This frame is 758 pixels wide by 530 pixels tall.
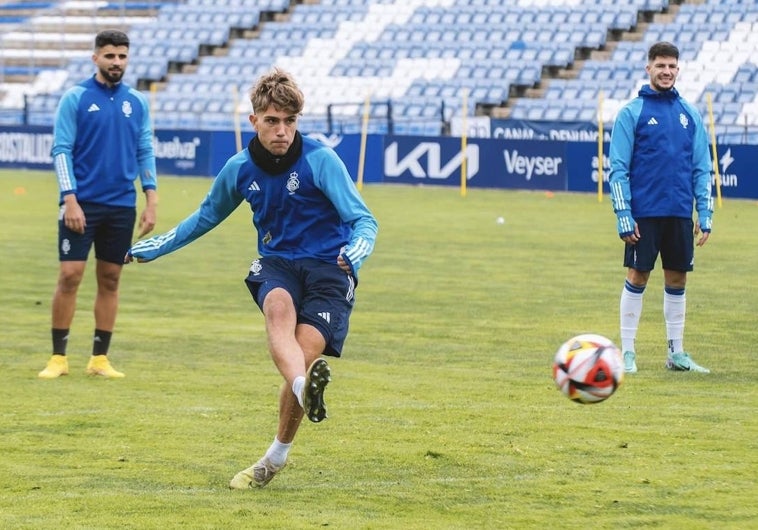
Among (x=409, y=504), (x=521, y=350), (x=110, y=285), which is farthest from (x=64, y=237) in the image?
(x=409, y=504)

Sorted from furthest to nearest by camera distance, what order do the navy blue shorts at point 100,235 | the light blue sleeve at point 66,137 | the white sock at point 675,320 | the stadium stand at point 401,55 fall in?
the stadium stand at point 401,55
the white sock at point 675,320
the navy blue shorts at point 100,235
the light blue sleeve at point 66,137

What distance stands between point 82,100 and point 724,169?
827 inches

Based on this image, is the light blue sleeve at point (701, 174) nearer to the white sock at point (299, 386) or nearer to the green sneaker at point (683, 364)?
the green sneaker at point (683, 364)

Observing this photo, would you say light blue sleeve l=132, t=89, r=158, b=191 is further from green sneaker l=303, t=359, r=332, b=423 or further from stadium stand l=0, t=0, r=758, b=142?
stadium stand l=0, t=0, r=758, b=142

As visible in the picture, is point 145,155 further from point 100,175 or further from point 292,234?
point 292,234

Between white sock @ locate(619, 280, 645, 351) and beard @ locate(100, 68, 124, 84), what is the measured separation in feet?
11.7

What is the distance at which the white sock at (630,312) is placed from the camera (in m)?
10.3

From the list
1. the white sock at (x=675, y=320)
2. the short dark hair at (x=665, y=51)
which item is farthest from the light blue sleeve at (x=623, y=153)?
the white sock at (x=675, y=320)

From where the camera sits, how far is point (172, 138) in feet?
119

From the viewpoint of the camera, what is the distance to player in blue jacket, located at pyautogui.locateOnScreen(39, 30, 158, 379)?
31.7 feet

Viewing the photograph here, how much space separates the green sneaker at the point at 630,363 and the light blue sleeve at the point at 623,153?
3.24 feet

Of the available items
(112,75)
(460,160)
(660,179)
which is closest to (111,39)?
(112,75)

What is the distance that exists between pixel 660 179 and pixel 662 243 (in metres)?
0.45

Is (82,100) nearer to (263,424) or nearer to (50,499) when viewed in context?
(263,424)
